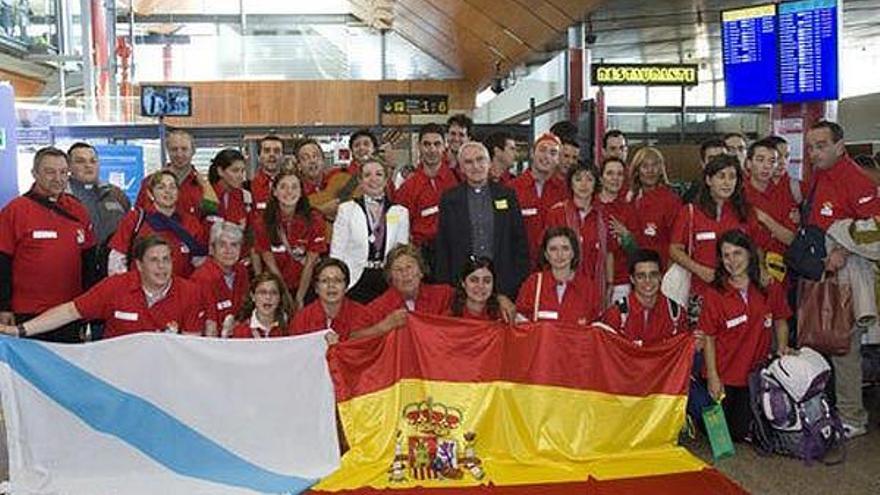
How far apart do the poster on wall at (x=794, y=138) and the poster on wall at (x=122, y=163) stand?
8.20m

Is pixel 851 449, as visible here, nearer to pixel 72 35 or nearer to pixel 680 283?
pixel 680 283

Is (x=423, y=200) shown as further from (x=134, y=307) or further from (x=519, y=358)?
(x=134, y=307)

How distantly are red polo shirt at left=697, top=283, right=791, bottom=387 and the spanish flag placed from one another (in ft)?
1.63

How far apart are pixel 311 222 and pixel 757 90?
4482 millimetres

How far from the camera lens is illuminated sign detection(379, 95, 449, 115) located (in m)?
13.6

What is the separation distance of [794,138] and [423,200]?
12.1 ft

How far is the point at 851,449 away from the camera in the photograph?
5.66 meters

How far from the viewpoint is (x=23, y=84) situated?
22781 mm

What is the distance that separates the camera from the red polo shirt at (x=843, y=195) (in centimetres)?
577

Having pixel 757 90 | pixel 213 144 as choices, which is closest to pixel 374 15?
pixel 213 144

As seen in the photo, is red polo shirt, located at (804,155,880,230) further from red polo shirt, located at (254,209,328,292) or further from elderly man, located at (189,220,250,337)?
elderly man, located at (189,220,250,337)

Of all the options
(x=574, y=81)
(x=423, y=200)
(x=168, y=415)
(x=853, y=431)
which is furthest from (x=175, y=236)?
(x=574, y=81)

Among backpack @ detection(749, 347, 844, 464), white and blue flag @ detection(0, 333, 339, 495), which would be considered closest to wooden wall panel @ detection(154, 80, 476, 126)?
backpack @ detection(749, 347, 844, 464)

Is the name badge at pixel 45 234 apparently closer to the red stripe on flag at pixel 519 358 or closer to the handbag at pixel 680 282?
the red stripe on flag at pixel 519 358
